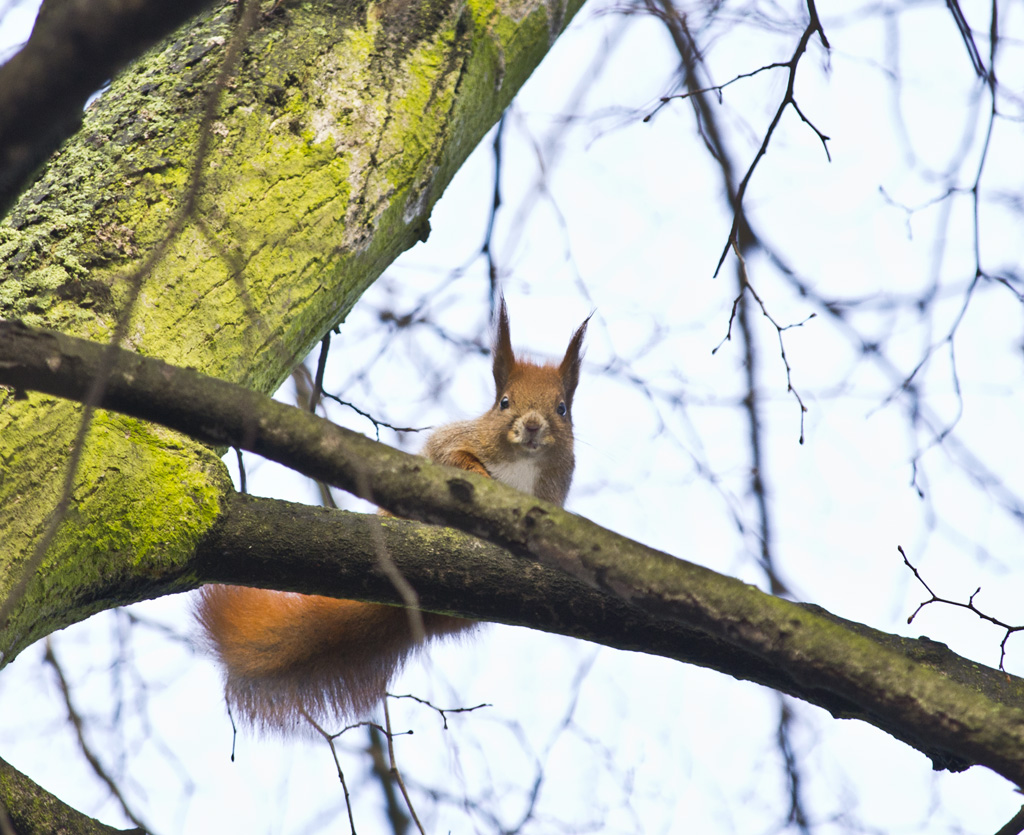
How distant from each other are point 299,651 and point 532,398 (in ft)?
4.77

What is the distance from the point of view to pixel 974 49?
2.37m

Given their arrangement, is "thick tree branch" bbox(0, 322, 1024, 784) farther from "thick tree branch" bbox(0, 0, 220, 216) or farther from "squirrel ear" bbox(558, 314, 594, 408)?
"squirrel ear" bbox(558, 314, 594, 408)

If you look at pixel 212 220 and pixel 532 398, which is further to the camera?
pixel 532 398

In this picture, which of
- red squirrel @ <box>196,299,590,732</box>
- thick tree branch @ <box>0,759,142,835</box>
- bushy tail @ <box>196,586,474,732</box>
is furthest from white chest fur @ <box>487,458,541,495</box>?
thick tree branch @ <box>0,759,142,835</box>

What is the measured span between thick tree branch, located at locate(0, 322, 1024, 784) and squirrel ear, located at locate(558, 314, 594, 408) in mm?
2274

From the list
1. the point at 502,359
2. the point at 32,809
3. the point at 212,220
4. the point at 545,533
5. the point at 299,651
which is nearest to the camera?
the point at 545,533

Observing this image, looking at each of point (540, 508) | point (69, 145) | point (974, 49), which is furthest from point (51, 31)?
point (974, 49)

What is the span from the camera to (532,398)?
3.46 metres

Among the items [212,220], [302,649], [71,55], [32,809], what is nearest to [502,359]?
[302,649]

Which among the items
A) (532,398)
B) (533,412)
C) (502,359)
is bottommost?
(533,412)

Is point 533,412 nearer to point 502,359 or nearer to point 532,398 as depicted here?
point 532,398

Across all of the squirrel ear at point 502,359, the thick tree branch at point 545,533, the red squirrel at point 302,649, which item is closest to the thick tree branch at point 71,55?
the thick tree branch at point 545,533

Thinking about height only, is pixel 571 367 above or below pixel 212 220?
above

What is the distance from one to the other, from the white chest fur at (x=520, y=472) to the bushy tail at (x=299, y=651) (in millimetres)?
1030
